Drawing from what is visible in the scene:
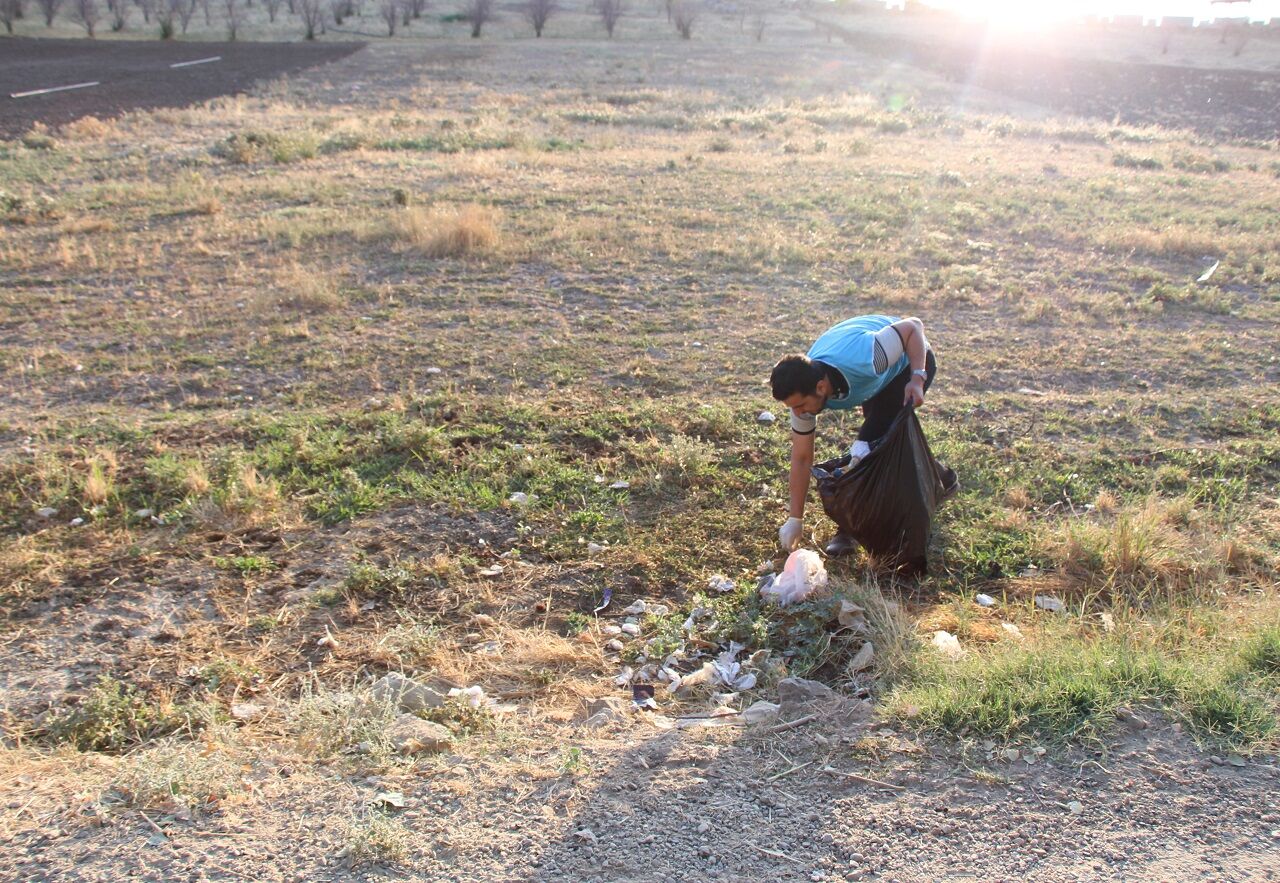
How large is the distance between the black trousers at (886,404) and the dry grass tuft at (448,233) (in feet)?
18.7

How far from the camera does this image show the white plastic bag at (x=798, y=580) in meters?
3.93

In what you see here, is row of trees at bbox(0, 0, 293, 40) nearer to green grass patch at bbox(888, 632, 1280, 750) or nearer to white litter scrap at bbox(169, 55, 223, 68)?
white litter scrap at bbox(169, 55, 223, 68)

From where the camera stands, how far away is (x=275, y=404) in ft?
19.5

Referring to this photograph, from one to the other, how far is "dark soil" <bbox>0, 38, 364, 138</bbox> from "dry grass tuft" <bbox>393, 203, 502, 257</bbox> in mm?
11872

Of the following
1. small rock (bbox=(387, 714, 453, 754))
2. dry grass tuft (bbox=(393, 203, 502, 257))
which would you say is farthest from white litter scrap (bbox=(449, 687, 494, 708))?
dry grass tuft (bbox=(393, 203, 502, 257))

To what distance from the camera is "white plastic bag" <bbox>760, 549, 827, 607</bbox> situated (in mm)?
3930

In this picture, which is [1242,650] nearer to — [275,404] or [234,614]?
[234,614]

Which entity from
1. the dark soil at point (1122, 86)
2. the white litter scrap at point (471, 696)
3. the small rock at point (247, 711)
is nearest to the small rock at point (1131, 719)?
the white litter scrap at point (471, 696)

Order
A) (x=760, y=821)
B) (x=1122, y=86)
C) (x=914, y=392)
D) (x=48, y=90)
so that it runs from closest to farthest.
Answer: (x=760, y=821), (x=914, y=392), (x=48, y=90), (x=1122, y=86)

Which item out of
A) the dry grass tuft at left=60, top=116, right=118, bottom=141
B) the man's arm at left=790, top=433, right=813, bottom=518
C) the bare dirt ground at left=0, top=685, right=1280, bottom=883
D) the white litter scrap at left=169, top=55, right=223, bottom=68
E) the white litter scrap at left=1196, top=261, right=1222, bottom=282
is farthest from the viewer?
the white litter scrap at left=169, top=55, right=223, bottom=68

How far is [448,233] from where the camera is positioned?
9180 millimetres

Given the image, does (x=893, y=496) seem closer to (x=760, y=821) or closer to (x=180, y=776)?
(x=760, y=821)

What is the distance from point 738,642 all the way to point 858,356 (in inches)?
50.8

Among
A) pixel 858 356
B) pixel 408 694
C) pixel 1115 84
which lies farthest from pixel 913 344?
pixel 1115 84
